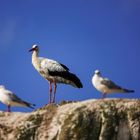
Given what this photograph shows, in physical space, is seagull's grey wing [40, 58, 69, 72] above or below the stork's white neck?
below

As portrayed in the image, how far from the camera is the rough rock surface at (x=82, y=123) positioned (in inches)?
1192

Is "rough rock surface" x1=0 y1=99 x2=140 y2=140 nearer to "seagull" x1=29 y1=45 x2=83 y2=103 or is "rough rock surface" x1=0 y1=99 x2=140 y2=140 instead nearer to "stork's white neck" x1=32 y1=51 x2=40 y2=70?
"seagull" x1=29 y1=45 x2=83 y2=103

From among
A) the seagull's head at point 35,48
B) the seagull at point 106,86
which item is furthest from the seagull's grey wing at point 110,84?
the seagull's head at point 35,48

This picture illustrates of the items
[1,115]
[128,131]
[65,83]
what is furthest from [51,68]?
[128,131]

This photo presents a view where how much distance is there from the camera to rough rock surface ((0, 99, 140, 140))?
30266 millimetres

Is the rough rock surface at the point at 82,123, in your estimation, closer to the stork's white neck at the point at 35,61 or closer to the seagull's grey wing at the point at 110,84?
the seagull's grey wing at the point at 110,84

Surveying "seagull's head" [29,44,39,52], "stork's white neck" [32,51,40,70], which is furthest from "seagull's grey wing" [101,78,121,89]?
"seagull's head" [29,44,39,52]

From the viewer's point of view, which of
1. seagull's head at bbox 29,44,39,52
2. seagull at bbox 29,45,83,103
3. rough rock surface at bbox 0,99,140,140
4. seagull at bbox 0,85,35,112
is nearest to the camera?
rough rock surface at bbox 0,99,140,140

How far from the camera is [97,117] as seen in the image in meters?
30.6

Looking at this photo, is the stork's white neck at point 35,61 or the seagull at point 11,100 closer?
the seagull at point 11,100

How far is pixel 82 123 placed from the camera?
30.5m

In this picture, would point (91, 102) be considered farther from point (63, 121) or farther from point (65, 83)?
point (65, 83)

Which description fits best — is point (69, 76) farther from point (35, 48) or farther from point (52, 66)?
point (35, 48)

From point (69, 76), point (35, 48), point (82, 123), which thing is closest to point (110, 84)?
point (69, 76)
